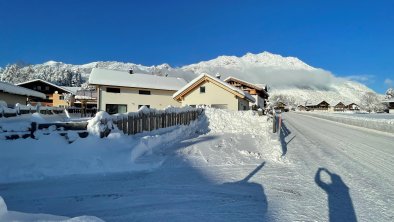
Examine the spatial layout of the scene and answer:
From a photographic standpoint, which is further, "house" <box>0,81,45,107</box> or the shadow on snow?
"house" <box>0,81,45,107</box>

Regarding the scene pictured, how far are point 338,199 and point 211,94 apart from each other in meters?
27.8

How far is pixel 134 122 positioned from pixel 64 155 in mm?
4062

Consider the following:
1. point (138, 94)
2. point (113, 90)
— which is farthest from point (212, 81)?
point (113, 90)

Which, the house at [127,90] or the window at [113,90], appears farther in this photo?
the window at [113,90]

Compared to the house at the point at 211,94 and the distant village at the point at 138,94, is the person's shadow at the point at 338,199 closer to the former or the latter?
the distant village at the point at 138,94

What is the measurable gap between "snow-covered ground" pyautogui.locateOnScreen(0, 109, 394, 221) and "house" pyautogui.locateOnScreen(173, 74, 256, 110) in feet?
69.4

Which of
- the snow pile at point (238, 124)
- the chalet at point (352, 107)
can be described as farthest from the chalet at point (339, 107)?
the snow pile at point (238, 124)

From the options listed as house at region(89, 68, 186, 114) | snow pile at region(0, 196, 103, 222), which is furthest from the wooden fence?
house at region(89, 68, 186, 114)

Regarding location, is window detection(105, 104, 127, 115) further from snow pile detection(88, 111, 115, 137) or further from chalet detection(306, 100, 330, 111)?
chalet detection(306, 100, 330, 111)

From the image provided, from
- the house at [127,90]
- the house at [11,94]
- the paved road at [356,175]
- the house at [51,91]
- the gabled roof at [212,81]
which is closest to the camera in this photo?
the paved road at [356,175]

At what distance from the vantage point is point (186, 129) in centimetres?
1734

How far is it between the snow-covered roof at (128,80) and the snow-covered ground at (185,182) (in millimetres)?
28647

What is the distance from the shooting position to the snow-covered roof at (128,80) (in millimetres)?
37941

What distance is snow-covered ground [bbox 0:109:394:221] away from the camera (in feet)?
16.9
